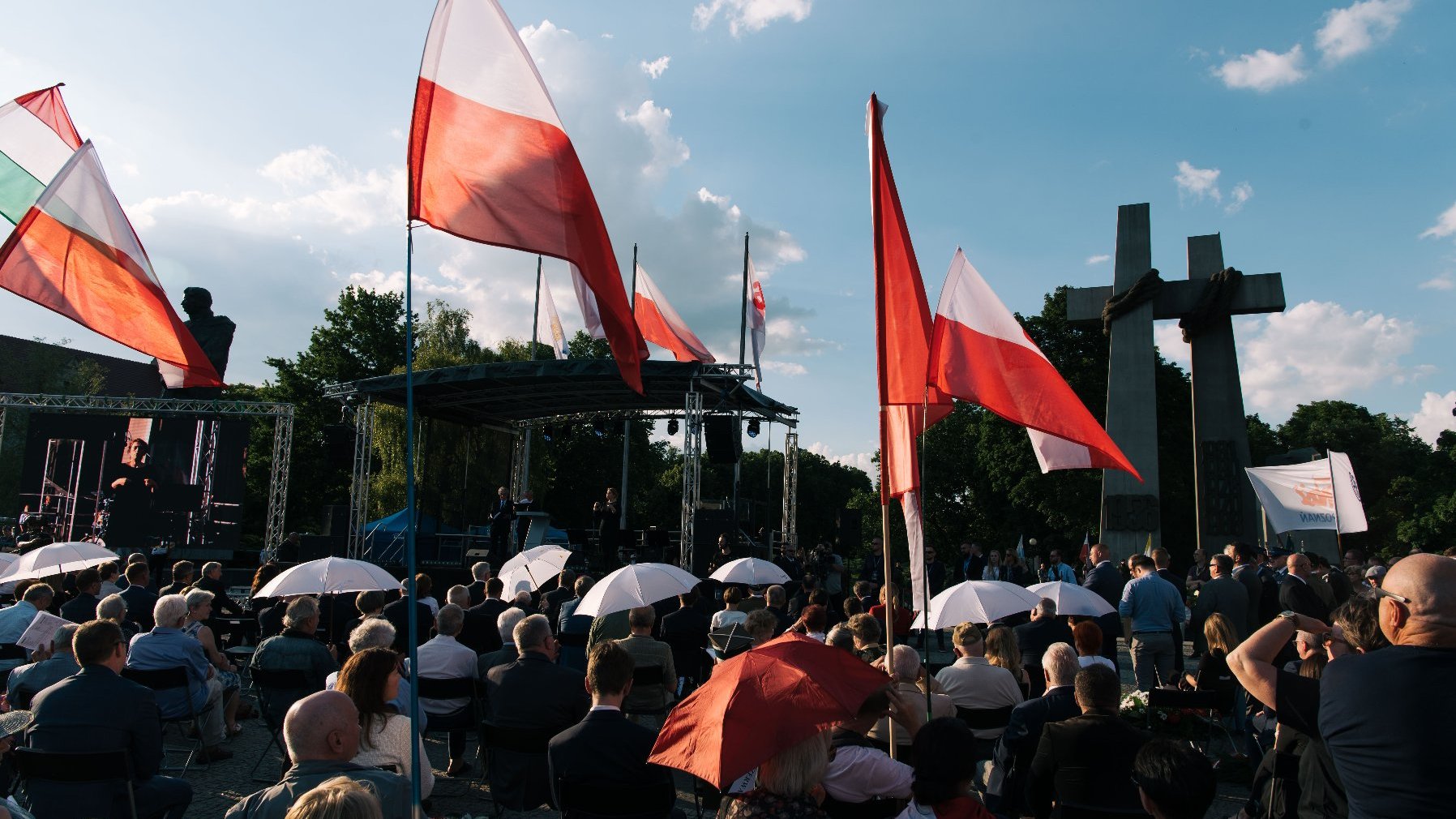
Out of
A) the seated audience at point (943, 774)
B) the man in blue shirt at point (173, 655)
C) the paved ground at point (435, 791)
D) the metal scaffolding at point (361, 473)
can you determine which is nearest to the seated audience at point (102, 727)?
the paved ground at point (435, 791)

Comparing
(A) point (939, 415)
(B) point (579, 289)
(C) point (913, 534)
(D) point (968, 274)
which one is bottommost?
(C) point (913, 534)

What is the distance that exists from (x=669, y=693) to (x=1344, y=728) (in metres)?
5.02

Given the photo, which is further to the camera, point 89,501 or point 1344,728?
point 89,501

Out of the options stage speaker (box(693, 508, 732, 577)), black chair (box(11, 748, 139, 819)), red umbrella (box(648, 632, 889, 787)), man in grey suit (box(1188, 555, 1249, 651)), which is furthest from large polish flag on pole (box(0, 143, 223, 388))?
stage speaker (box(693, 508, 732, 577))

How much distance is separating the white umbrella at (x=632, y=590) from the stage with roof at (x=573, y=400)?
9.78m

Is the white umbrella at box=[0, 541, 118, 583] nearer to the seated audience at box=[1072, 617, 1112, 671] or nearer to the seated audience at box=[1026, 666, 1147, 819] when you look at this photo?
the seated audience at box=[1072, 617, 1112, 671]

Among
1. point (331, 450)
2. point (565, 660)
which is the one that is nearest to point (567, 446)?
point (331, 450)

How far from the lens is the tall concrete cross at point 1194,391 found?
58.6ft

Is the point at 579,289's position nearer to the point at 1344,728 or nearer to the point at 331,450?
the point at 331,450

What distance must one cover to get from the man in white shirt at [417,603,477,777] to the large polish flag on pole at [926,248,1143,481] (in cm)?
392

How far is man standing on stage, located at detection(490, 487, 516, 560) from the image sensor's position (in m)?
18.6

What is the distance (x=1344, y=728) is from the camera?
7.95 feet

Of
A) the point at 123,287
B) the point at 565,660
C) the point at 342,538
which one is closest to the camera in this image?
the point at 123,287

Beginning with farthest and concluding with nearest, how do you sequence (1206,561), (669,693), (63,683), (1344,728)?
(1206,561)
(669,693)
(63,683)
(1344,728)
